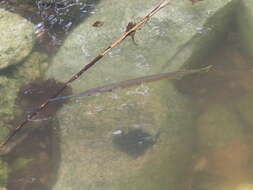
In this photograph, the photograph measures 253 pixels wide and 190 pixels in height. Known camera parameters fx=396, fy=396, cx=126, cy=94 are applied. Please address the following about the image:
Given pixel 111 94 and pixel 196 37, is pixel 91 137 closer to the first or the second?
pixel 111 94

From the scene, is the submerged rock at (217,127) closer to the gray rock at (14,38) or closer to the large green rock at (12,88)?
the large green rock at (12,88)

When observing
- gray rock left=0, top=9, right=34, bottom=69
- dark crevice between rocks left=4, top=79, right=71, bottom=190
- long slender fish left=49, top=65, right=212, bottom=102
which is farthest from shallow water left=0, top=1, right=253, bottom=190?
gray rock left=0, top=9, right=34, bottom=69

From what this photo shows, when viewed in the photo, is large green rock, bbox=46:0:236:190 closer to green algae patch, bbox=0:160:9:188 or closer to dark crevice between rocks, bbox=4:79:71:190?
dark crevice between rocks, bbox=4:79:71:190

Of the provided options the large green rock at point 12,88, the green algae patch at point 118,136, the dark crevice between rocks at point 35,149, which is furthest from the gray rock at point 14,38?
the green algae patch at point 118,136

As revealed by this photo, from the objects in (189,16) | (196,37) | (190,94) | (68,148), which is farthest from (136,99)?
(189,16)

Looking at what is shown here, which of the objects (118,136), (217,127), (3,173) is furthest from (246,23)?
(3,173)

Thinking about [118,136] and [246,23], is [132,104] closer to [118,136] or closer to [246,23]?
[118,136]
